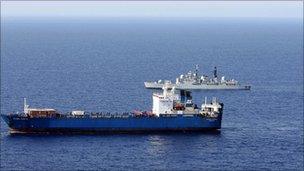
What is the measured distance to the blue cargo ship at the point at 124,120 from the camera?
415 ft

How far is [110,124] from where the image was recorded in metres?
128

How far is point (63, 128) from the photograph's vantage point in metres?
127

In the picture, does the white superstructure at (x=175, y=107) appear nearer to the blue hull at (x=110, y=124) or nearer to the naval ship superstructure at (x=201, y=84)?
the blue hull at (x=110, y=124)

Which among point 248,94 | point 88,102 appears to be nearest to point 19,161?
point 88,102

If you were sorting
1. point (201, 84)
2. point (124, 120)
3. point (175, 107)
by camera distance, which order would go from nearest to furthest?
point (124, 120) < point (175, 107) < point (201, 84)

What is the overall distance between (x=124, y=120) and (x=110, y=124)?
7.05 feet

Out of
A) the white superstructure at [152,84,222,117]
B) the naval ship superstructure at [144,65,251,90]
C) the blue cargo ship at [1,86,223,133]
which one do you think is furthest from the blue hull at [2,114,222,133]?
the naval ship superstructure at [144,65,251,90]

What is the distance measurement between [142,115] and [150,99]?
35.3 m

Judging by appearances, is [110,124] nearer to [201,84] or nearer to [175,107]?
[175,107]

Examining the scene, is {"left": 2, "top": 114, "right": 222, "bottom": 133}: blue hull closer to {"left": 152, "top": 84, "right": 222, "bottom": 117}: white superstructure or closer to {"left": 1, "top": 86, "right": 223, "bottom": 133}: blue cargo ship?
{"left": 1, "top": 86, "right": 223, "bottom": 133}: blue cargo ship

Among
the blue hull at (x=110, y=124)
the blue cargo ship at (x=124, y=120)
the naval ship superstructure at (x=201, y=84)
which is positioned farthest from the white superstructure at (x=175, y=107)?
the naval ship superstructure at (x=201, y=84)

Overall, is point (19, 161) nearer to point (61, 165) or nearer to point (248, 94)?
point (61, 165)

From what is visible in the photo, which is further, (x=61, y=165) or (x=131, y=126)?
(x=131, y=126)

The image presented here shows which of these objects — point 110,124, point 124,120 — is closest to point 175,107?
point 124,120
